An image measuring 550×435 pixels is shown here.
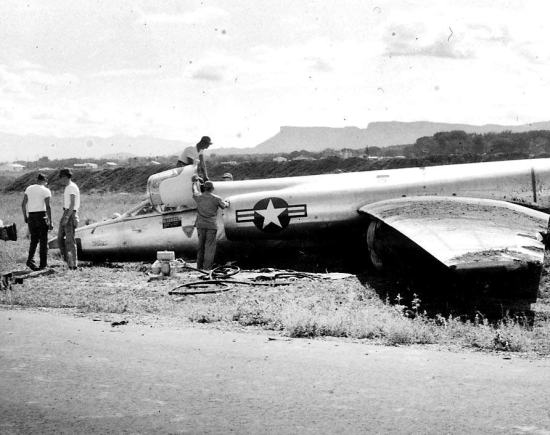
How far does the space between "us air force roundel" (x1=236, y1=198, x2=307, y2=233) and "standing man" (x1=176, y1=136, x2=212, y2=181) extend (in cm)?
133

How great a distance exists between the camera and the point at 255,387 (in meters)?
6.11

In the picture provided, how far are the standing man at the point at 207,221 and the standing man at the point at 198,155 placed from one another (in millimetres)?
1143

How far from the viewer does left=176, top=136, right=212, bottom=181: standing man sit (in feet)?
51.6

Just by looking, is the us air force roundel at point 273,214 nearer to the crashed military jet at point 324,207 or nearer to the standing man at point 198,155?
the crashed military jet at point 324,207

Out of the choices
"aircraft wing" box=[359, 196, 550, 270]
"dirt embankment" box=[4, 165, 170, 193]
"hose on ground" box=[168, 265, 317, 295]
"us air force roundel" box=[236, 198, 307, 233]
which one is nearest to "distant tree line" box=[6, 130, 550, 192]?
"dirt embankment" box=[4, 165, 170, 193]

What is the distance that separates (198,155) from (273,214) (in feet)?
7.10

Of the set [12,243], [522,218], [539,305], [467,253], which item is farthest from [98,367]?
[12,243]

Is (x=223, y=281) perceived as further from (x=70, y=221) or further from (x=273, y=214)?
(x=70, y=221)

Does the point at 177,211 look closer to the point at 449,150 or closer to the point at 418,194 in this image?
the point at 418,194

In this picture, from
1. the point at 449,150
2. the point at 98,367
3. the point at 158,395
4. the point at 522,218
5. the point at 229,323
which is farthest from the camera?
the point at 449,150

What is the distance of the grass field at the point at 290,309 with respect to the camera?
325 inches

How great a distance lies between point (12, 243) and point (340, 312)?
13242 mm

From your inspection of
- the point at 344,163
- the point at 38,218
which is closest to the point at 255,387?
the point at 38,218

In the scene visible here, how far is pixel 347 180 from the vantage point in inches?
622
